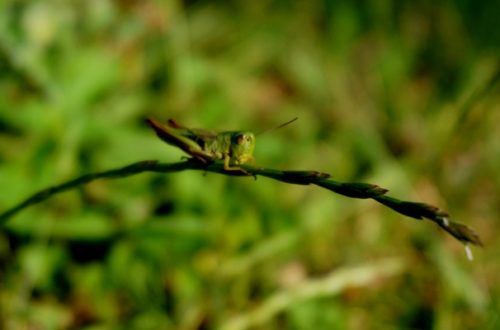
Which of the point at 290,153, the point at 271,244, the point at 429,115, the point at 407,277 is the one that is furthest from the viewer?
the point at 429,115

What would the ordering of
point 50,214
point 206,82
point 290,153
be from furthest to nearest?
1. point 206,82
2. point 290,153
3. point 50,214

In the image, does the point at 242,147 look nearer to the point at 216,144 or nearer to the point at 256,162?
the point at 216,144

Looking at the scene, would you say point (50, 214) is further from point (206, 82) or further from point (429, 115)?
point (429, 115)

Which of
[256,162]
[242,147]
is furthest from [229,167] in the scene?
[256,162]

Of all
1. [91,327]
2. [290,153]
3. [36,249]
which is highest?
[290,153]

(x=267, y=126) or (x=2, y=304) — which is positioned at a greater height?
(x=267, y=126)

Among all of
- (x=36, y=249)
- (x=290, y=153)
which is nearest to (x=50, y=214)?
(x=36, y=249)

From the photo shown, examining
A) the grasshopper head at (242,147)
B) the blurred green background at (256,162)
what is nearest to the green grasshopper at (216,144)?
the grasshopper head at (242,147)
